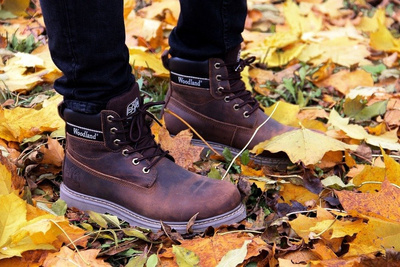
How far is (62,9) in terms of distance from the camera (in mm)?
1093

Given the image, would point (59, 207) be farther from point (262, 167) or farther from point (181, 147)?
point (262, 167)

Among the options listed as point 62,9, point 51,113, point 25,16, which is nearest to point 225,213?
point 62,9

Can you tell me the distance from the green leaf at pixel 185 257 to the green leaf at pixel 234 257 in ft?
0.19

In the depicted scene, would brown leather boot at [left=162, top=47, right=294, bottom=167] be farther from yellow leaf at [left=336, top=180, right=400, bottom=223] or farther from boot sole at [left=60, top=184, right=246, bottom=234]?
yellow leaf at [left=336, top=180, right=400, bottom=223]

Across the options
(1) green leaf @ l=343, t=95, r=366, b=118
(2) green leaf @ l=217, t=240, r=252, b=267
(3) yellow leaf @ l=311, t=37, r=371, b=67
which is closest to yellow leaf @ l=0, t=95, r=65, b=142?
(2) green leaf @ l=217, t=240, r=252, b=267

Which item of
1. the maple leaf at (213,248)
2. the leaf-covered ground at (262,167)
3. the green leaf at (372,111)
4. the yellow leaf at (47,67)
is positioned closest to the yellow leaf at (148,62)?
the leaf-covered ground at (262,167)

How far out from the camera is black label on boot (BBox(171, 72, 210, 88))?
1.58 m

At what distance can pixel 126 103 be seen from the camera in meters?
1.26

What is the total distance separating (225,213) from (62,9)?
61 cm

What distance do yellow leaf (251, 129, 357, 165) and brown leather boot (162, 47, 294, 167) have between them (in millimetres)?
60

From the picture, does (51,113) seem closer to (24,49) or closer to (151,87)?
(151,87)

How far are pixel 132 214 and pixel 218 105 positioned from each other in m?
0.47

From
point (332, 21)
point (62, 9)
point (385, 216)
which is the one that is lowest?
point (332, 21)

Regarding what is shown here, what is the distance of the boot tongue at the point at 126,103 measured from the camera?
124cm
